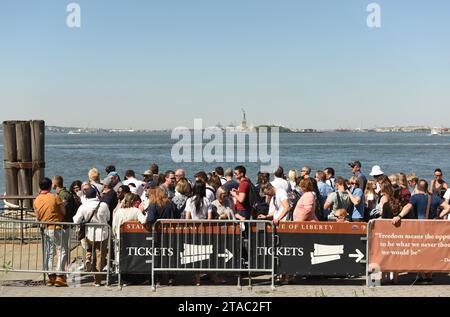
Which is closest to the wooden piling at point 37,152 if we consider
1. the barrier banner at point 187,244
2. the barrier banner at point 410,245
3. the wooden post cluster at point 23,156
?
the wooden post cluster at point 23,156

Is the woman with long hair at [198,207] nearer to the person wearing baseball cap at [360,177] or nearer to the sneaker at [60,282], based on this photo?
the sneaker at [60,282]

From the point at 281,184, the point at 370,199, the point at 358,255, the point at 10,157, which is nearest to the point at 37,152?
the point at 10,157

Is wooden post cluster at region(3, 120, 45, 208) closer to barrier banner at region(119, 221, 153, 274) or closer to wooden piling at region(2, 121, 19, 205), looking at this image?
wooden piling at region(2, 121, 19, 205)

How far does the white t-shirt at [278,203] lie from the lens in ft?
34.2

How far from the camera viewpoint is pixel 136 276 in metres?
10.4

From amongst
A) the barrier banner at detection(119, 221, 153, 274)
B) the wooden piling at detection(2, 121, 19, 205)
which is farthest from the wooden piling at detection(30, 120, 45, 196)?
the barrier banner at detection(119, 221, 153, 274)

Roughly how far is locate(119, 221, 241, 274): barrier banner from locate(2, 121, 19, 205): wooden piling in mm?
9616

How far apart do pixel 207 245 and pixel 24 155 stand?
399 inches

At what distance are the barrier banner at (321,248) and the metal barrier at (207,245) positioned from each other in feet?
0.68

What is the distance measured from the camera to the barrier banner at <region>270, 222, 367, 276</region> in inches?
389

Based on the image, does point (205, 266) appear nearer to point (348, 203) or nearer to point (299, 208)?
point (299, 208)
